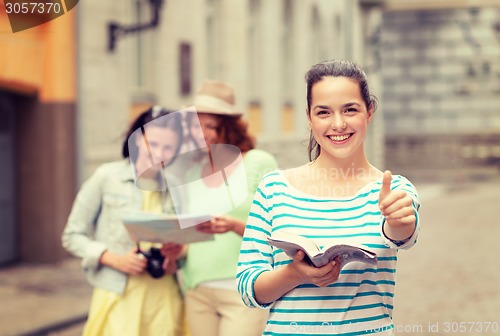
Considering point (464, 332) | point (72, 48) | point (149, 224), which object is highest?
point (72, 48)

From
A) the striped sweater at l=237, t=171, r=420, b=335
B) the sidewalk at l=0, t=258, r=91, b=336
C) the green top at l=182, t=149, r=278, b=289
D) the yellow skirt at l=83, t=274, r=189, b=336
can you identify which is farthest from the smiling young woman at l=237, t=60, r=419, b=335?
the sidewalk at l=0, t=258, r=91, b=336

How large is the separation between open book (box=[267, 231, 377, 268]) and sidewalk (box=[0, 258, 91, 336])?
561 centimetres

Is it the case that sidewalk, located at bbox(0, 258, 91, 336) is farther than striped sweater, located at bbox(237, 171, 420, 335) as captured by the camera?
Yes

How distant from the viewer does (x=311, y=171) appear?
2656 mm

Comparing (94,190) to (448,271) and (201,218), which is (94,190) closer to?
(201,218)

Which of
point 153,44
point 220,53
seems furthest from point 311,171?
point 220,53

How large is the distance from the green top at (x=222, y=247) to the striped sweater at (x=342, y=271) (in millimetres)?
1368

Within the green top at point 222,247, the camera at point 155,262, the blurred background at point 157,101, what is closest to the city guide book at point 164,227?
the camera at point 155,262

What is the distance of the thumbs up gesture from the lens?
7.72 feet

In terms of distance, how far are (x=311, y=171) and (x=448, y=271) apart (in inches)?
360

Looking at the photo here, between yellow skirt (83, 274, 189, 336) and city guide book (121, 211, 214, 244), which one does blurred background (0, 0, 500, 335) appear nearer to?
city guide book (121, 211, 214, 244)

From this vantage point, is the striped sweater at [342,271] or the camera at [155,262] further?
the camera at [155,262]

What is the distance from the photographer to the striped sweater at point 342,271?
253cm

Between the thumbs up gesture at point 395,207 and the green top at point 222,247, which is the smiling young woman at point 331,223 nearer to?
the thumbs up gesture at point 395,207
